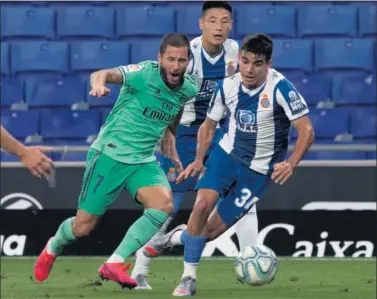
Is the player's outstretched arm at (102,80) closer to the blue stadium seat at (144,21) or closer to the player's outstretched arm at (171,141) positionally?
the player's outstretched arm at (171,141)

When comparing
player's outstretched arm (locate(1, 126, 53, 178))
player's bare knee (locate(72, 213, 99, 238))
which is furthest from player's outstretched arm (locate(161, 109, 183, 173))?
player's outstretched arm (locate(1, 126, 53, 178))

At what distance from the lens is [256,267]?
7.63 m

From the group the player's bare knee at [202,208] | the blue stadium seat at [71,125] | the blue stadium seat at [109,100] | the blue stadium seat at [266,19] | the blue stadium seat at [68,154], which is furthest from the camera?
the blue stadium seat at [266,19]

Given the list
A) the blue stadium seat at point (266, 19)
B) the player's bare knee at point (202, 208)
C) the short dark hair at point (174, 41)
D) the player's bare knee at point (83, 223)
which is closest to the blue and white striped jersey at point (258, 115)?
the player's bare knee at point (202, 208)

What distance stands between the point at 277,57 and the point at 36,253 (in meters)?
4.26

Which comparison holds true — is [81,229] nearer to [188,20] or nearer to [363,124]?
[363,124]

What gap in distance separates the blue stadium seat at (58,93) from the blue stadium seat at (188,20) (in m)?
1.52

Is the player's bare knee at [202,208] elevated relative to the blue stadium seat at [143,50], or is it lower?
lower

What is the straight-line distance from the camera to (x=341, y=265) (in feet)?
34.3

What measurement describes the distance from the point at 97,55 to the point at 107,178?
633cm

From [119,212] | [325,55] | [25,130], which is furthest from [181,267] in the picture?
[325,55]

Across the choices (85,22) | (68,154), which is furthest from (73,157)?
(85,22)

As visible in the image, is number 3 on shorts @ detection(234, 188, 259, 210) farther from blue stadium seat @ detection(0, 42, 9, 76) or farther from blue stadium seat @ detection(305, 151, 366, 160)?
blue stadium seat @ detection(0, 42, 9, 76)

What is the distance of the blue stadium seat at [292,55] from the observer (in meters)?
13.8
